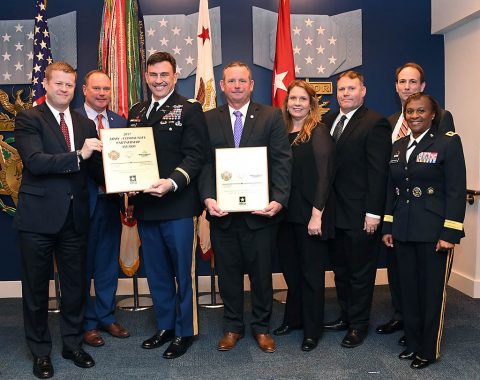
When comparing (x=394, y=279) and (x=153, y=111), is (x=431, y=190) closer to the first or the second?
(x=394, y=279)

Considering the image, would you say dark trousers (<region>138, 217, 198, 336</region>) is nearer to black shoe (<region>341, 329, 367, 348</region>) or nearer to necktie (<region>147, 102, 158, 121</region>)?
necktie (<region>147, 102, 158, 121</region>)

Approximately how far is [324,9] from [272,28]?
51 centimetres

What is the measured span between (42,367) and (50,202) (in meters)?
0.91

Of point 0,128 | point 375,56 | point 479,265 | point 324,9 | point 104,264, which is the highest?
point 324,9

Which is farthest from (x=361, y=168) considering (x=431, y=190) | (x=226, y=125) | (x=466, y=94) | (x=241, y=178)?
(x=466, y=94)

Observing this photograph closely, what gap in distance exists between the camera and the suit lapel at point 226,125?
9.99ft

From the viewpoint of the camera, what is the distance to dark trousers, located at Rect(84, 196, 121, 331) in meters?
3.31

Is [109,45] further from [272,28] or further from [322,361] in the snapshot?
[322,361]

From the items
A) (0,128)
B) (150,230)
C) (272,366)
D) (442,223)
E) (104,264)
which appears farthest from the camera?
(0,128)

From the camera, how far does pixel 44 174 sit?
2750 mm

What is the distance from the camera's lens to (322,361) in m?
2.94

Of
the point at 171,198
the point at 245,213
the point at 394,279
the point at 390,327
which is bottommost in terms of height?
the point at 390,327

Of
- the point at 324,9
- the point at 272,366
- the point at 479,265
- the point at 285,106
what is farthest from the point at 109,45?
the point at 479,265

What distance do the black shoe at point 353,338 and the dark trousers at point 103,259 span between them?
5.18 feet
